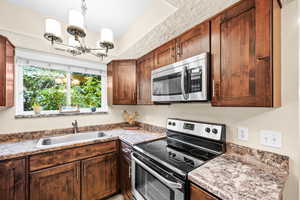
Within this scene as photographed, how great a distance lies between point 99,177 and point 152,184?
0.96m

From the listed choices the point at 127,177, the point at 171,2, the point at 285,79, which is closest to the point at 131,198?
the point at 127,177

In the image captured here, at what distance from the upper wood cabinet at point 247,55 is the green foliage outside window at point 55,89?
2.25 meters

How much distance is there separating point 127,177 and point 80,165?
2.10 ft

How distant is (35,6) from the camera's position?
5.57 feet

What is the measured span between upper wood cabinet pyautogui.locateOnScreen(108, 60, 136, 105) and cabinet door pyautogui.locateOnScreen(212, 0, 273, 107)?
145cm

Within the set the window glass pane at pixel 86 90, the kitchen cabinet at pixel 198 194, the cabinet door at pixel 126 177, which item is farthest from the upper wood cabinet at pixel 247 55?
the window glass pane at pixel 86 90

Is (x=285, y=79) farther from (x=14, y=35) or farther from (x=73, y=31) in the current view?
(x=14, y=35)

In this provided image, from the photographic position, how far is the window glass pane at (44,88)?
79.0 inches

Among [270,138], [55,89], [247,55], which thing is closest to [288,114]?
[270,138]

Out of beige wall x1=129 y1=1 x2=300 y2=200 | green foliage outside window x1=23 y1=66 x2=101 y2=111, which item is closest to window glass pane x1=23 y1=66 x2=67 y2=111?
green foliage outside window x1=23 y1=66 x2=101 y2=111

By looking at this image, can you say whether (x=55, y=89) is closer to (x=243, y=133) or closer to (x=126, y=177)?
(x=126, y=177)

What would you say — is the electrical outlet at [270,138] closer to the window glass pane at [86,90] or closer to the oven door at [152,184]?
the oven door at [152,184]

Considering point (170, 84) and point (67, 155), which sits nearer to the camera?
point (170, 84)

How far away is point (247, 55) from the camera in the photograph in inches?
36.8
